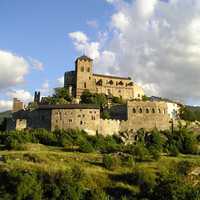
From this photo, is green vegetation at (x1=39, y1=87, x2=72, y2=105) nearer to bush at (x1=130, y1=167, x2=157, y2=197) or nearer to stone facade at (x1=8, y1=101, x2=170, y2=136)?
stone facade at (x1=8, y1=101, x2=170, y2=136)

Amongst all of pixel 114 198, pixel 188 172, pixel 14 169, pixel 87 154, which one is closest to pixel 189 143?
pixel 188 172

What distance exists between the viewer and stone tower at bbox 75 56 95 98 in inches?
4158

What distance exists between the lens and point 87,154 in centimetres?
7962

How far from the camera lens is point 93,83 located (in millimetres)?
107562

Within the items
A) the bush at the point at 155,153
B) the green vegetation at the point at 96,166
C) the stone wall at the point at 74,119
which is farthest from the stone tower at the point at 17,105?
the bush at the point at 155,153

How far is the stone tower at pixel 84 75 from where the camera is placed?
106m

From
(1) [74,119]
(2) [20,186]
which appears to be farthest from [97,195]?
(1) [74,119]

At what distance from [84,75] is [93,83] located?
2.60m

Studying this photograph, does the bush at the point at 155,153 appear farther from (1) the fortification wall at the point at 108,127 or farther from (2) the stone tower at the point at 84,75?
(2) the stone tower at the point at 84,75

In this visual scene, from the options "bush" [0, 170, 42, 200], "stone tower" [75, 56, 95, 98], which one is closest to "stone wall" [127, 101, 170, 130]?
"stone tower" [75, 56, 95, 98]

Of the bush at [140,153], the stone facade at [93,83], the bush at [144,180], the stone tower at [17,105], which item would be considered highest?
the stone facade at [93,83]

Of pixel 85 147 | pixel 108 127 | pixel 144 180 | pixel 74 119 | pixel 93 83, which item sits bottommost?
pixel 144 180

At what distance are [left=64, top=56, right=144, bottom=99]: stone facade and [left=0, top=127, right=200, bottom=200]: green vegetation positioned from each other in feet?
66.1

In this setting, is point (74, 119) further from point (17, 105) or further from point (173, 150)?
point (173, 150)
